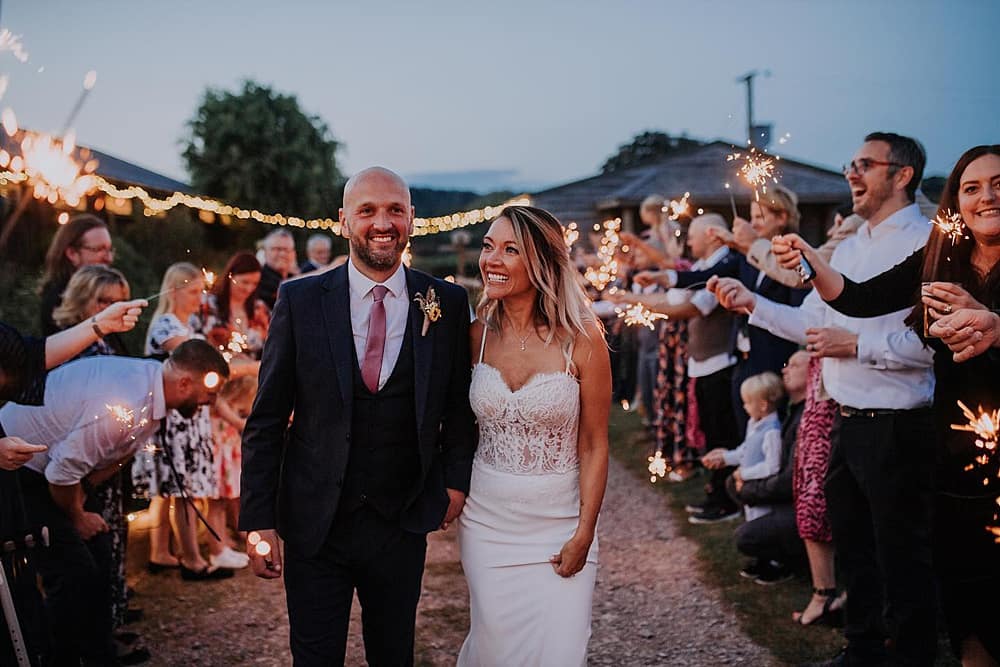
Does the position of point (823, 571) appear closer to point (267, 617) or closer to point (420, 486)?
point (420, 486)

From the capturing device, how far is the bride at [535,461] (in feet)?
10.9

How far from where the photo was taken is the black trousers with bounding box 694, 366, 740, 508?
7184 millimetres

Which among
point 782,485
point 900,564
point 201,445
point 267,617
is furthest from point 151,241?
point 900,564

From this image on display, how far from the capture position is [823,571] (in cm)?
489

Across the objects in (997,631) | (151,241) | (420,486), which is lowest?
(997,631)

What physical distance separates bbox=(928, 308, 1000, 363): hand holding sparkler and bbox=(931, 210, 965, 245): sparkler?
19.0 inches

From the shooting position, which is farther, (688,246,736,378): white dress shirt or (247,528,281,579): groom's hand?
(688,246,736,378): white dress shirt

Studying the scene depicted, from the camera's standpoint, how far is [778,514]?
17.9 feet

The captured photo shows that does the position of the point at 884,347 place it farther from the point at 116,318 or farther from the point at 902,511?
the point at 116,318

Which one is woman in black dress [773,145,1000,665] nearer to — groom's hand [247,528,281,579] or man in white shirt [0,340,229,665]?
groom's hand [247,528,281,579]

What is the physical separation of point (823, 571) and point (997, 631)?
5.65 ft

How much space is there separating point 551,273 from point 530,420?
590mm

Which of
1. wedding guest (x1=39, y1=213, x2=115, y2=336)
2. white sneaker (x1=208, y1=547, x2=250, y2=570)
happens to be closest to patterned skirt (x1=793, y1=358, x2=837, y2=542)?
white sneaker (x1=208, y1=547, x2=250, y2=570)

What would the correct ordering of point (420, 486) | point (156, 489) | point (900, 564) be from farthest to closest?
point (156, 489) → point (900, 564) → point (420, 486)
